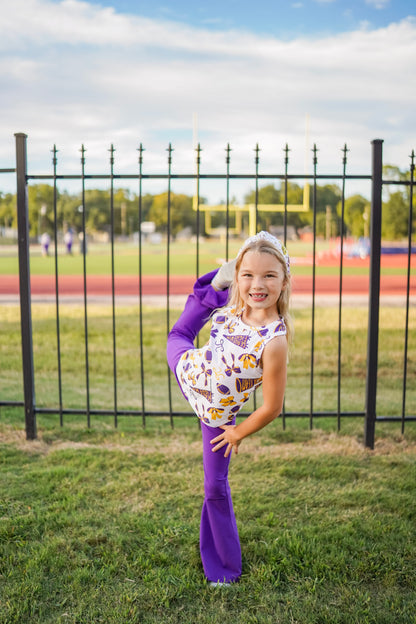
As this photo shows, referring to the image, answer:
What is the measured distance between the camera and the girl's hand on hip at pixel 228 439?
7.25ft

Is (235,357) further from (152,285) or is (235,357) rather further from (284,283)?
(152,285)

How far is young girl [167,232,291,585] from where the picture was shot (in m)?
2.12

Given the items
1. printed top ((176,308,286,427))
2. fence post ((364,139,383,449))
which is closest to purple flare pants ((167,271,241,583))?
printed top ((176,308,286,427))

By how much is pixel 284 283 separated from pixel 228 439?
664mm

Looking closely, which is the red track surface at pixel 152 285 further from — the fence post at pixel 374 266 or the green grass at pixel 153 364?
the fence post at pixel 374 266

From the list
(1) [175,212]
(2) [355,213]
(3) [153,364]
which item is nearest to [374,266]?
(3) [153,364]

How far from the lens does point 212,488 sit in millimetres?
2439

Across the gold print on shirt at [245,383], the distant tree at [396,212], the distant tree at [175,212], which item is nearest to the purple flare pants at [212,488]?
the gold print on shirt at [245,383]

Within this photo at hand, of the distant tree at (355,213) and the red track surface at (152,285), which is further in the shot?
the distant tree at (355,213)

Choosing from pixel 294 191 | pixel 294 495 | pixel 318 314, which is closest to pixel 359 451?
pixel 294 495

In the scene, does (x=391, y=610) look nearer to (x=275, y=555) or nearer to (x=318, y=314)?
(x=275, y=555)

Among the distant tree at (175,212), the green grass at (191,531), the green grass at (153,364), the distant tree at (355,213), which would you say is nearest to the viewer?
the green grass at (191,531)

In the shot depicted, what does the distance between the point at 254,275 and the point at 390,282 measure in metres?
18.1

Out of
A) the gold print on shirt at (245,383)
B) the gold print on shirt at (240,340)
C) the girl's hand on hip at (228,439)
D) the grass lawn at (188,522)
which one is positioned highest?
the gold print on shirt at (240,340)
